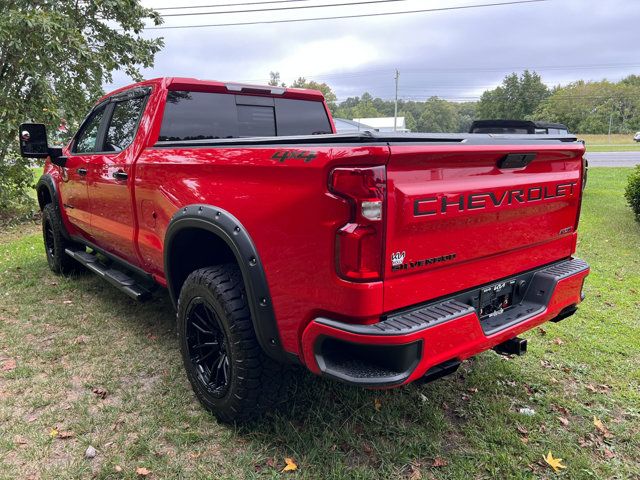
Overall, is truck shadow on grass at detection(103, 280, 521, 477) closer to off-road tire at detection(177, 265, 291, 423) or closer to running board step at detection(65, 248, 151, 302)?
off-road tire at detection(177, 265, 291, 423)

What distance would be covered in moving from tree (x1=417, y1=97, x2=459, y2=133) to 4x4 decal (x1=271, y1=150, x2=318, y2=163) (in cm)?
8680

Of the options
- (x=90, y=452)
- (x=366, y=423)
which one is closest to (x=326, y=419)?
(x=366, y=423)

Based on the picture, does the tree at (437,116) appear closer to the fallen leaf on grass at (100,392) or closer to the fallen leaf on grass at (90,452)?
the fallen leaf on grass at (100,392)

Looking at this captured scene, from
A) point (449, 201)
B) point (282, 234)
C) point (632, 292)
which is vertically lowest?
point (632, 292)

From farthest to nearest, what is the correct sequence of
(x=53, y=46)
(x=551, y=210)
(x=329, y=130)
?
(x=53, y=46)
(x=329, y=130)
(x=551, y=210)

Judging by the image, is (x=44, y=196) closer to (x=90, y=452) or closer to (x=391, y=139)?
(x=90, y=452)

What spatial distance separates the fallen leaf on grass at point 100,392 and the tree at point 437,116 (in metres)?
86.5

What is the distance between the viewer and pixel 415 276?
6.74 ft

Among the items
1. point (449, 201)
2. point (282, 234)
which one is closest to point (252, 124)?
point (282, 234)

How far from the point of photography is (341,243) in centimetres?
190

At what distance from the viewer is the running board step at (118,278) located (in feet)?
11.6

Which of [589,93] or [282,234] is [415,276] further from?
[589,93]

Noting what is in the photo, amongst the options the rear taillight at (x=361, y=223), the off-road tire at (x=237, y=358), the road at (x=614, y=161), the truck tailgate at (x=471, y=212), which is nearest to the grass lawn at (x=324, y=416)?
the off-road tire at (x=237, y=358)

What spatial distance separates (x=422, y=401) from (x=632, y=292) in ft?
10.7
